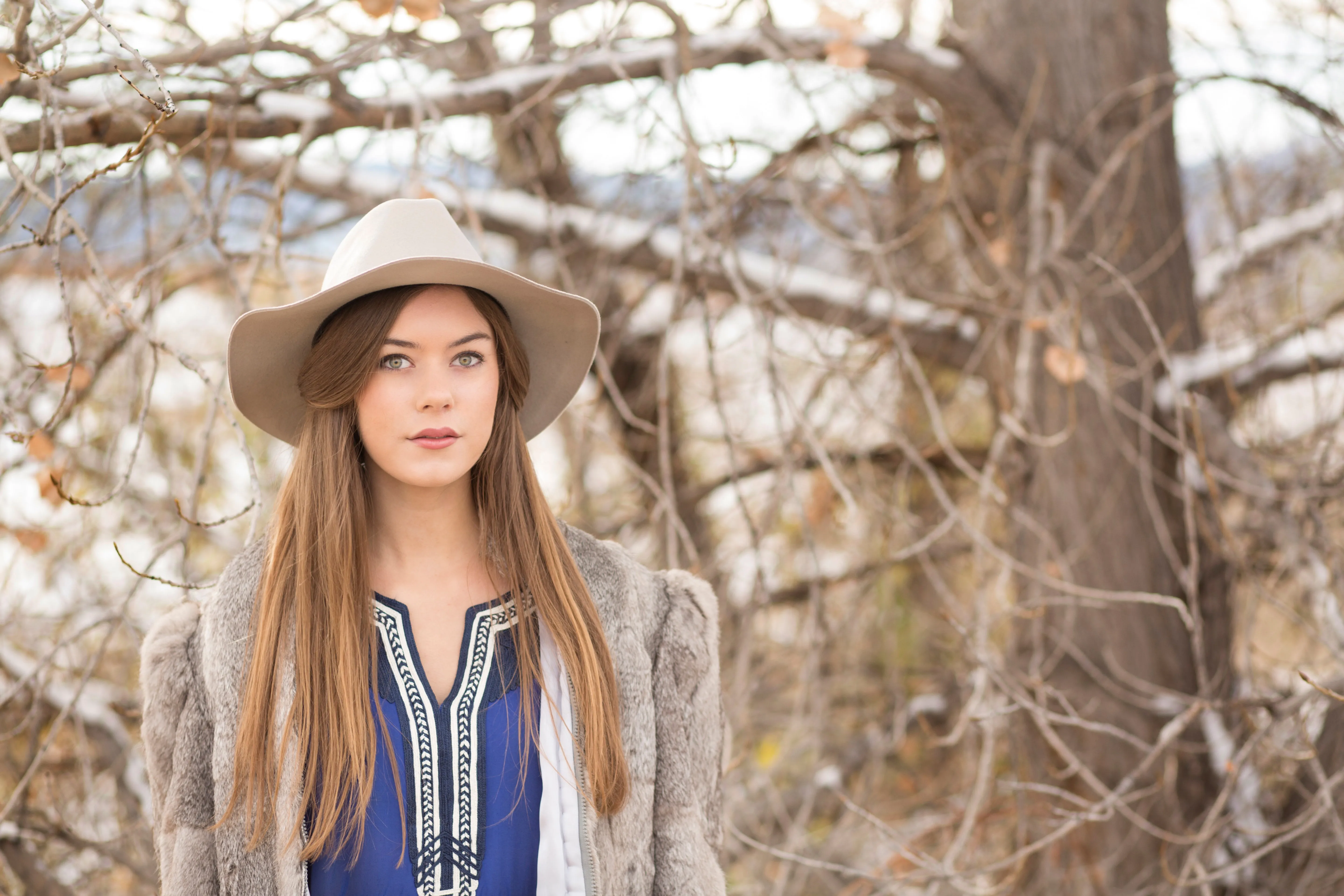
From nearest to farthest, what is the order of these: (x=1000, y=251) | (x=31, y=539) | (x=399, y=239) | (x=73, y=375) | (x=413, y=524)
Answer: (x=399, y=239)
(x=413, y=524)
(x=73, y=375)
(x=31, y=539)
(x=1000, y=251)

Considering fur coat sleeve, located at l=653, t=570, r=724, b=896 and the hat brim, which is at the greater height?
the hat brim

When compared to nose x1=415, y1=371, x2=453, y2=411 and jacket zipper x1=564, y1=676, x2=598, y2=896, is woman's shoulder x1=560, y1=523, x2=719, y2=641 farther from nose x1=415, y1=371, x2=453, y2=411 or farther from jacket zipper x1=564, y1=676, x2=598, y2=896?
nose x1=415, y1=371, x2=453, y2=411

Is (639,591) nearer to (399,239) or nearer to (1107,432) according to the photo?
(399,239)

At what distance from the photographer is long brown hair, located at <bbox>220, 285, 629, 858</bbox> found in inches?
57.1

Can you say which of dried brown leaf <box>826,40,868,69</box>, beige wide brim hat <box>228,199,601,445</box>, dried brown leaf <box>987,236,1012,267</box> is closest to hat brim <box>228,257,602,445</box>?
beige wide brim hat <box>228,199,601,445</box>

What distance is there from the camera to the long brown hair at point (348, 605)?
1.45m

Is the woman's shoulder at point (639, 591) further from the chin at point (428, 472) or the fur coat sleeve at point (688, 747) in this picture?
the chin at point (428, 472)

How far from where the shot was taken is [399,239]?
1.54 metres

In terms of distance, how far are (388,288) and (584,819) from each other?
0.77m

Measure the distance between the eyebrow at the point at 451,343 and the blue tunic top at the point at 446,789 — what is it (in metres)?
0.37

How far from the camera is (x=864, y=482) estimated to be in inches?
118

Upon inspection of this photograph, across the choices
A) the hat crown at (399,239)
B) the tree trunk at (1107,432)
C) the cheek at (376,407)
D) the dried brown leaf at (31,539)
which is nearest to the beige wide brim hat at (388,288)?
the hat crown at (399,239)

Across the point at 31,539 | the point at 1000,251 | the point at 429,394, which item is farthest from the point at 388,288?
the point at 1000,251

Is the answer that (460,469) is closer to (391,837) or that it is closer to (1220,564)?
(391,837)
